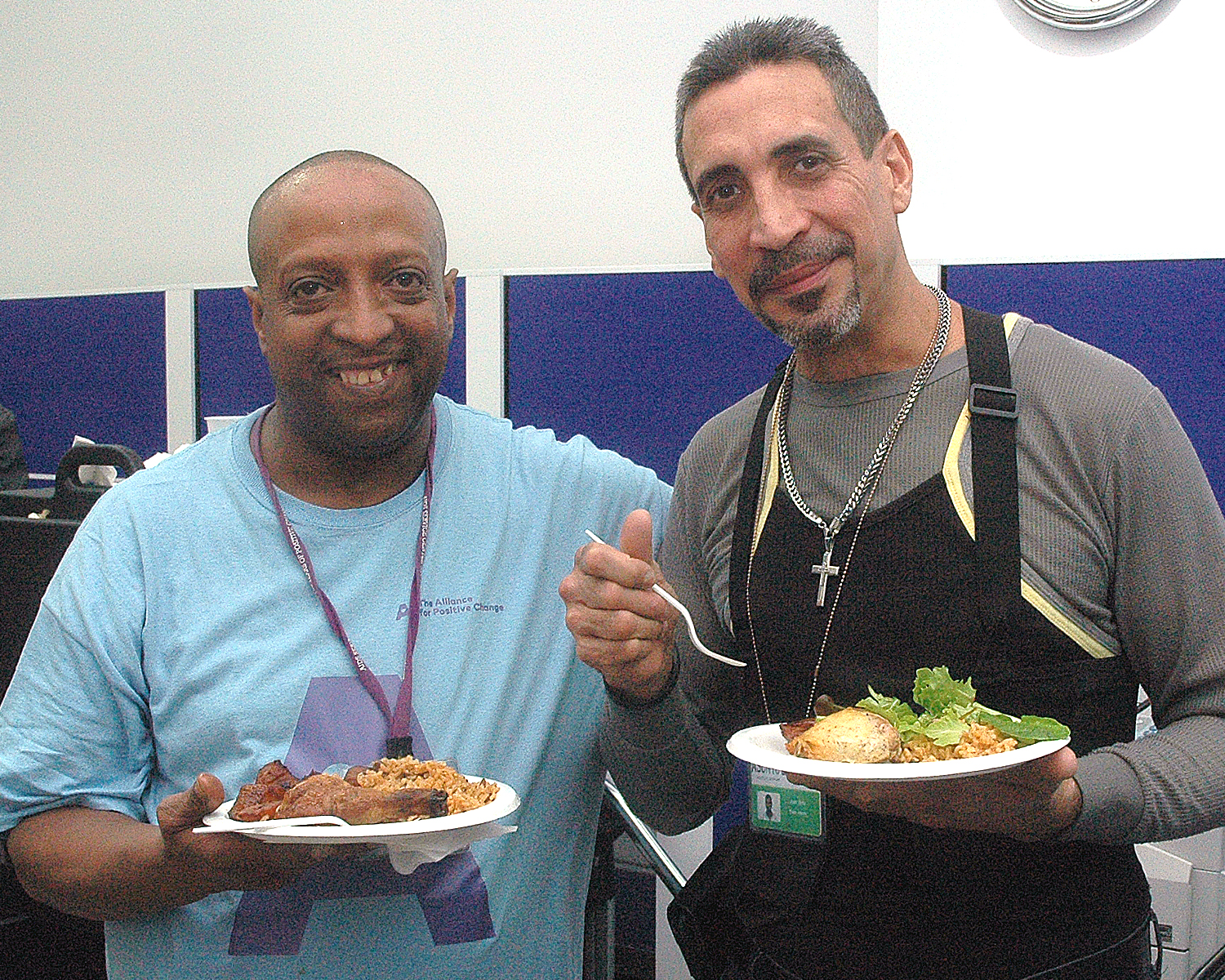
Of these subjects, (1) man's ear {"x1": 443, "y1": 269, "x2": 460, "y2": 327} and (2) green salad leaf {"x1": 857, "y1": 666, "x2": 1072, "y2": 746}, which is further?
(1) man's ear {"x1": 443, "y1": 269, "x2": 460, "y2": 327}

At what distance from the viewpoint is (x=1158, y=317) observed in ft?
7.61

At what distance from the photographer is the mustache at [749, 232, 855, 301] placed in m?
1.21

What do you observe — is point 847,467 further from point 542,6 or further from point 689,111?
point 542,6

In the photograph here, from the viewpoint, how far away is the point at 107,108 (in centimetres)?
504

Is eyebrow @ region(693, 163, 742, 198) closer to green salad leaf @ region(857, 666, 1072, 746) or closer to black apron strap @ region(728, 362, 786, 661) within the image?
black apron strap @ region(728, 362, 786, 661)

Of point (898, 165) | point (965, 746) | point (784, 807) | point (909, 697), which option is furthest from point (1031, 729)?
point (898, 165)

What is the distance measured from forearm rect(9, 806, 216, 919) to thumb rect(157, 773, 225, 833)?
0.06 metres

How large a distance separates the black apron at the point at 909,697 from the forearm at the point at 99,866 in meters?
0.56

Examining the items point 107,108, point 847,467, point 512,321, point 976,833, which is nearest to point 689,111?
point 847,467

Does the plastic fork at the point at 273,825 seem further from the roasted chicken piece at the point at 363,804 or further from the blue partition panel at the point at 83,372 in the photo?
the blue partition panel at the point at 83,372

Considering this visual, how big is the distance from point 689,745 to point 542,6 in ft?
11.4

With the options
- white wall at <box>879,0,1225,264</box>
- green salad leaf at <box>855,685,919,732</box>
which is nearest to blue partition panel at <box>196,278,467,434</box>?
white wall at <box>879,0,1225,264</box>

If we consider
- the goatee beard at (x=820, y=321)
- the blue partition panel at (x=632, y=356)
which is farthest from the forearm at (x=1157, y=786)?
the blue partition panel at (x=632, y=356)

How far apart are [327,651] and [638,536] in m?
0.36
